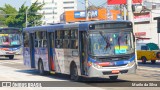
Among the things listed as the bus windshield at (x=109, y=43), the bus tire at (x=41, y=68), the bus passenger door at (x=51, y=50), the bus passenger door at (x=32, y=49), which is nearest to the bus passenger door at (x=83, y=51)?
the bus windshield at (x=109, y=43)

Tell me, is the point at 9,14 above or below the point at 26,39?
above

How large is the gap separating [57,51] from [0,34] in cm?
2488

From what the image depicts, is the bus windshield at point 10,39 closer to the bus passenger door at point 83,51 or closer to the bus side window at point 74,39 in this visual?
the bus side window at point 74,39

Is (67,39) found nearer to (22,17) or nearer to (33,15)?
(22,17)

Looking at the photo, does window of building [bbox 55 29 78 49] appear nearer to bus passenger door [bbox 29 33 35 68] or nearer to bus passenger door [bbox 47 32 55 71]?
bus passenger door [bbox 47 32 55 71]

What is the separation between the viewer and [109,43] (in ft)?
70.1

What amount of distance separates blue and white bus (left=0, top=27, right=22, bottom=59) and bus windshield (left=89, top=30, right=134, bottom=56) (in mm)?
28504

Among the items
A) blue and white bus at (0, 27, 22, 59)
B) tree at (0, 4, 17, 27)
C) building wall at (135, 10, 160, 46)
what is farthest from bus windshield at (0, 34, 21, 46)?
tree at (0, 4, 17, 27)

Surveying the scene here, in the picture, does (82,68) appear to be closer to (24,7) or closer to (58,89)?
(58,89)

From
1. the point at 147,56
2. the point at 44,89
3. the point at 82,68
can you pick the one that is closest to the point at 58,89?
the point at 44,89

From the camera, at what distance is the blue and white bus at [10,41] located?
162 ft

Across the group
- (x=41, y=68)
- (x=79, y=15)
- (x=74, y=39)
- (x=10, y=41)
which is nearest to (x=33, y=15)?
(x=79, y=15)

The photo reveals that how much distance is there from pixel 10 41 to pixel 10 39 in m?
0.37

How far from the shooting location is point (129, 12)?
35094mm
